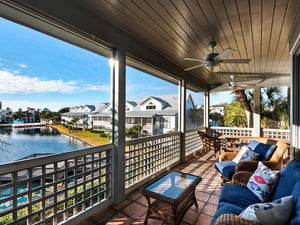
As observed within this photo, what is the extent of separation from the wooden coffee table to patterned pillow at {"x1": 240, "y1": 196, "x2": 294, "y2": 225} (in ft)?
2.44

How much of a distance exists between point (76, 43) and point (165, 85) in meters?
2.24

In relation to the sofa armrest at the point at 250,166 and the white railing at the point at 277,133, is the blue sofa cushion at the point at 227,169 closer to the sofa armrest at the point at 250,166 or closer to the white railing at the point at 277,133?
the sofa armrest at the point at 250,166

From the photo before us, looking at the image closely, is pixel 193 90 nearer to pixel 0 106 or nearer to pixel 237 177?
pixel 237 177

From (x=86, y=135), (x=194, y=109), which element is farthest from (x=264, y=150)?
(x=86, y=135)

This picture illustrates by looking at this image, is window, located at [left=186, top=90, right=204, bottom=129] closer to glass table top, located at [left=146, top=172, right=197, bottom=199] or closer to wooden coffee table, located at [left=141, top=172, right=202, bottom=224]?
glass table top, located at [left=146, top=172, right=197, bottom=199]

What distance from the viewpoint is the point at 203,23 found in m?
2.20

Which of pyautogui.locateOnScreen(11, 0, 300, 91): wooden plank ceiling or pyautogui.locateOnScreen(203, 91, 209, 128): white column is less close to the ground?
pyautogui.locateOnScreen(11, 0, 300, 91): wooden plank ceiling

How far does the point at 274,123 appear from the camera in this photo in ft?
17.4

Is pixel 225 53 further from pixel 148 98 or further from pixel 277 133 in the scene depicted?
pixel 277 133

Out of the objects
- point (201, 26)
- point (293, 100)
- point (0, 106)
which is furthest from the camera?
point (293, 100)

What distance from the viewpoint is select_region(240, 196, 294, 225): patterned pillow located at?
1029mm

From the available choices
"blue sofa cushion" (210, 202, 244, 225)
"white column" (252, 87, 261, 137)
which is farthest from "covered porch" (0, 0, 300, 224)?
"white column" (252, 87, 261, 137)

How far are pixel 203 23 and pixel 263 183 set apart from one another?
210cm

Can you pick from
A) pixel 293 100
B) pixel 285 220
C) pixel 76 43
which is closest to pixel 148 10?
pixel 76 43
